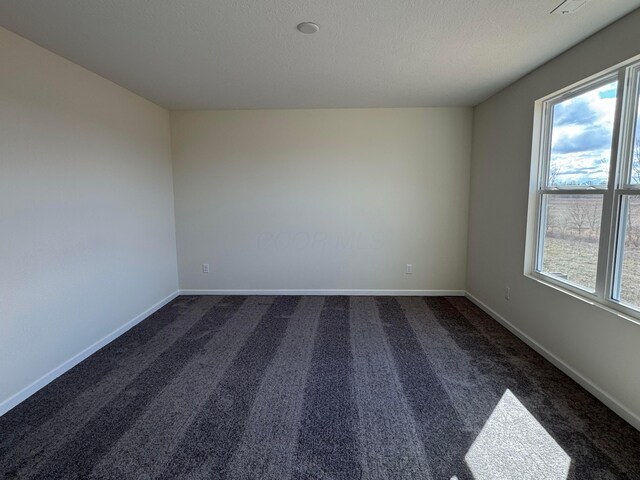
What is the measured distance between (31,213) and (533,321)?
4.08 metres

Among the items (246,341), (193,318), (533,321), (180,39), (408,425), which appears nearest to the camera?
(408,425)

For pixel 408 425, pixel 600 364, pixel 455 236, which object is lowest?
pixel 408 425

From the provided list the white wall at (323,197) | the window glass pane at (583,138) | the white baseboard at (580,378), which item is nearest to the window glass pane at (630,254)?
the window glass pane at (583,138)

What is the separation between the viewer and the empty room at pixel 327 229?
6.06 feet

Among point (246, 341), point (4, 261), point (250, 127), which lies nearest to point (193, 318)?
point (246, 341)

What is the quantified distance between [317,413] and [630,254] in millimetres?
2215

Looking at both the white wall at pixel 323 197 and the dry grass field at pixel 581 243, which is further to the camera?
the white wall at pixel 323 197

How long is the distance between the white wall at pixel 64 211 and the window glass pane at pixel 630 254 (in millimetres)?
3991

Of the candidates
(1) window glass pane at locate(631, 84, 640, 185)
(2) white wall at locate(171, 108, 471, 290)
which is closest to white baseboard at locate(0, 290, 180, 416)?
(2) white wall at locate(171, 108, 471, 290)

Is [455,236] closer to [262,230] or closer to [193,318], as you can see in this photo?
[262,230]

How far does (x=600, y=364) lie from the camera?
215 cm

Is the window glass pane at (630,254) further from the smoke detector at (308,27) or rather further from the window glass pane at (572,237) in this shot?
the smoke detector at (308,27)

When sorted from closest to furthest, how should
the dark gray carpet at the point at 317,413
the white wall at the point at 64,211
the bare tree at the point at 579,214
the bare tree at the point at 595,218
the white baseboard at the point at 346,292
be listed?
the dark gray carpet at the point at 317,413, the white wall at the point at 64,211, the bare tree at the point at 595,218, the bare tree at the point at 579,214, the white baseboard at the point at 346,292

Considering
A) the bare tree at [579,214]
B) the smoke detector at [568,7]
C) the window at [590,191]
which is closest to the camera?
the smoke detector at [568,7]
